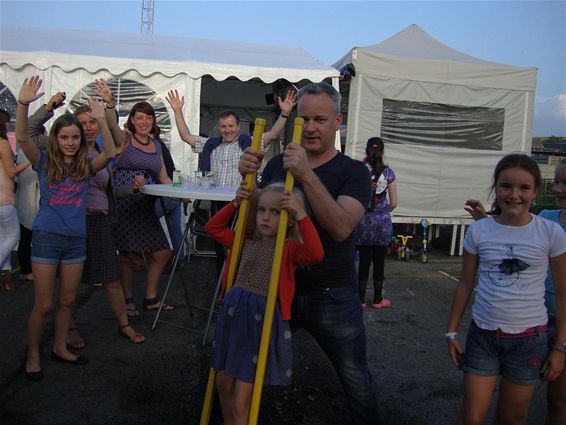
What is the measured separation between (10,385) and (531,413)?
3439 mm

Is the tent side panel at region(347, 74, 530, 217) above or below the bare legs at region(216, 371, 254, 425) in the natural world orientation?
above

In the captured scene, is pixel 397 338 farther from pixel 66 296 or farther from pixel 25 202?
pixel 25 202

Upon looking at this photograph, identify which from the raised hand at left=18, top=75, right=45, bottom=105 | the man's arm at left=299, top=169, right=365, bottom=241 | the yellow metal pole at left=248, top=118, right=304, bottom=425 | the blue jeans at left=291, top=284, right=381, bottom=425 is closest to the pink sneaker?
the blue jeans at left=291, top=284, right=381, bottom=425

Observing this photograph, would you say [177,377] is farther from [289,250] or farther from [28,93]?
[28,93]

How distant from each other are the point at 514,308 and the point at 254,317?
1.16m

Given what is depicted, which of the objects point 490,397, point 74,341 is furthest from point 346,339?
point 74,341

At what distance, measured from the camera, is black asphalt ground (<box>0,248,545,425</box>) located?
3145 mm

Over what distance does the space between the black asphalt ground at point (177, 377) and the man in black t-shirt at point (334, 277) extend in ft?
3.10

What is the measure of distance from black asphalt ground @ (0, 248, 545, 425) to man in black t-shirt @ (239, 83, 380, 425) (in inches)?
37.3

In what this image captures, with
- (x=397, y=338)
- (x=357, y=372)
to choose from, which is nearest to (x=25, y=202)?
(x=397, y=338)

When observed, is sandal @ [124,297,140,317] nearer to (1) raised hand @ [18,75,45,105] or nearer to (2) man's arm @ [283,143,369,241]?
(1) raised hand @ [18,75,45,105]

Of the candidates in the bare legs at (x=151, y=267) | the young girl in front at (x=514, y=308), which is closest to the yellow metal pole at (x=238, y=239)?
the young girl in front at (x=514, y=308)

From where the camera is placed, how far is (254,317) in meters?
2.23

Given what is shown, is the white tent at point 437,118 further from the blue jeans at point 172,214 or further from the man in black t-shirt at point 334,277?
the man in black t-shirt at point 334,277
